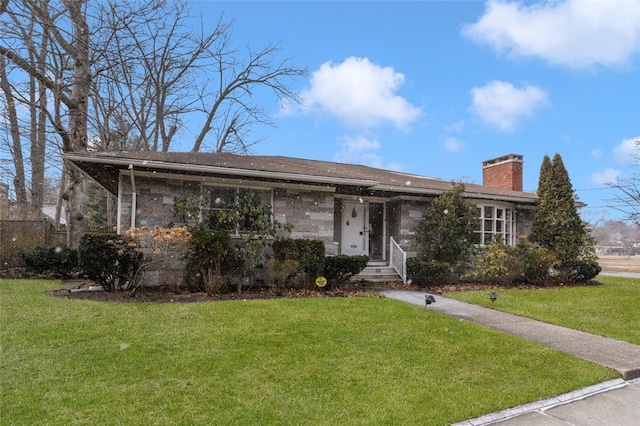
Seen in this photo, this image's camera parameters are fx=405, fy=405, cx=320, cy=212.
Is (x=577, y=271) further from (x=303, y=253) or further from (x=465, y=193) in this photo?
(x=303, y=253)

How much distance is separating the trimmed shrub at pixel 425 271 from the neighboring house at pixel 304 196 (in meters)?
1.26

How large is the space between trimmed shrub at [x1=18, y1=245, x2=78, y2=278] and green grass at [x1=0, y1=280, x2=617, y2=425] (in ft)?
16.4

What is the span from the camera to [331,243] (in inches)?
439

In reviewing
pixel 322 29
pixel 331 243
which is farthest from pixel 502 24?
pixel 331 243

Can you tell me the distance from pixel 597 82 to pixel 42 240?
1675cm

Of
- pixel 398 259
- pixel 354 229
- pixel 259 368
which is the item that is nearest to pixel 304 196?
pixel 354 229

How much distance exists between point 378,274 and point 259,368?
8.02m

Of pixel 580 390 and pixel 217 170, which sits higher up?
pixel 217 170

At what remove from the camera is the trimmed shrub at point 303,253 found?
372 inches

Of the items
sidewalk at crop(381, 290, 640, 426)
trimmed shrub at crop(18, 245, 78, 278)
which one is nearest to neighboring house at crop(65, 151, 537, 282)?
trimmed shrub at crop(18, 245, 78, 278)

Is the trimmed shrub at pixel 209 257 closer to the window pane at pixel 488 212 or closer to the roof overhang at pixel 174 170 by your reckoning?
the roof overhang at pixel 174 170

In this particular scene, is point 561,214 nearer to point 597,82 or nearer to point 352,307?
point 597,82

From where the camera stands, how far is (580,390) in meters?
4.36

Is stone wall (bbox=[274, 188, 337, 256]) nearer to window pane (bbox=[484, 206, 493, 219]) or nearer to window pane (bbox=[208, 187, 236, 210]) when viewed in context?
window pane (bbox=[208, 187, 236, 210])
